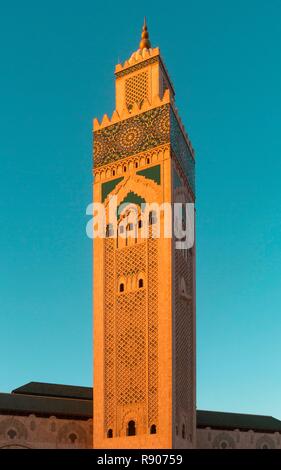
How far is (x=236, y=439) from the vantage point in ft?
67.2

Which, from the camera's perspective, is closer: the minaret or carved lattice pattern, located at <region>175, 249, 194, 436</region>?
the minaret

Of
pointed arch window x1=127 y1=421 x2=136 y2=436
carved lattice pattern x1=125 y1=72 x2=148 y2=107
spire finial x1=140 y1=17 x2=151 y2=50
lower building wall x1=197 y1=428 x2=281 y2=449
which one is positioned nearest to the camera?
pointed arch window x1=127 y1=421 x2=136 y2=436

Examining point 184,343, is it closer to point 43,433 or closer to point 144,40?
point 43,433

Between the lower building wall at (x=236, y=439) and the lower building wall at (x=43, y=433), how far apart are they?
3.93 metres

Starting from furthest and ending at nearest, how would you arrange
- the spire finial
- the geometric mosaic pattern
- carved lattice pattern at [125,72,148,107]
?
the spire finial < carved lattice pattern at [125,72,148,107] < the geometric mosaic pattern

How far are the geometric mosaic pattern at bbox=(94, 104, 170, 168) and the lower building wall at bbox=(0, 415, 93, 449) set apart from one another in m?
7.90

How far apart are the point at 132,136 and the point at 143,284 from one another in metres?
4.76

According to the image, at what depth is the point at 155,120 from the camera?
18422 mm

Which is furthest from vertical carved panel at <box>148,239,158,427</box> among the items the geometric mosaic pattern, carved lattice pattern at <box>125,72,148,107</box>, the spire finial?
the spire finial

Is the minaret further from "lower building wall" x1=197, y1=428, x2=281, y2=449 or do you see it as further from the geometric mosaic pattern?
"lower building wall" x1=197, y1=428, x2=281, y2=449

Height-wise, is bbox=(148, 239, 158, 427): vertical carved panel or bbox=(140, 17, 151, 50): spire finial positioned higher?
bbox=(140, 17, 151, 50): spire finial


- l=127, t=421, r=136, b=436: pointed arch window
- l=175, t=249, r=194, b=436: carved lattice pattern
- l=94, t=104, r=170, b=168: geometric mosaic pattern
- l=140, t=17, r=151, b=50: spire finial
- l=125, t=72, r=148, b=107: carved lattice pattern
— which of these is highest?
l=140, t=17, r=151, b=50: spire finial

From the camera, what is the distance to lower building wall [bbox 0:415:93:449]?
16797 millimetres
